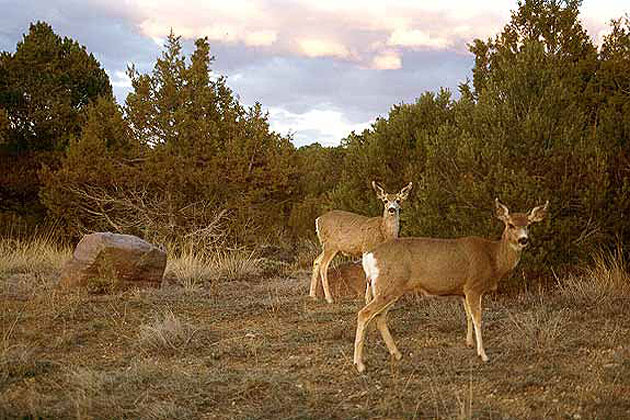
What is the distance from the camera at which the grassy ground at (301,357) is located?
563 cm

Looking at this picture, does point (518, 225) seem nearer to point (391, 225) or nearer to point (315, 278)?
point (391, 225)

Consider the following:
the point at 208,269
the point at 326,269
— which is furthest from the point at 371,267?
the point at 208,269

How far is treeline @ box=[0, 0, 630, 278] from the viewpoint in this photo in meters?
10.6

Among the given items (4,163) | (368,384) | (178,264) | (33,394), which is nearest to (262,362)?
(368,384)

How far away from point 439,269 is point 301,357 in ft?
5.49

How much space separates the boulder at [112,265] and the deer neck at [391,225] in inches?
147

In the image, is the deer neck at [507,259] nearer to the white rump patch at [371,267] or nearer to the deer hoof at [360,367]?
the white rump patch at [371,267]

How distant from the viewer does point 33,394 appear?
5.96 meters

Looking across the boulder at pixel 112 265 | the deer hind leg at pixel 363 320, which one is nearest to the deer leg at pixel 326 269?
the boulder at pixel 112 265

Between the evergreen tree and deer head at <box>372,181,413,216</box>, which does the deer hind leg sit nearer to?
deer head at <box>372,181,413,216</box>

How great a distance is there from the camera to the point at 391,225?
10.4 m

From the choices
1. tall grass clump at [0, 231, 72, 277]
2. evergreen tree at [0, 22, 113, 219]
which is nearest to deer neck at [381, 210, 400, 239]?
tall grass clump at [0, 231, 72, 277]

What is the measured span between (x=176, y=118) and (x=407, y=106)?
5.58 metres

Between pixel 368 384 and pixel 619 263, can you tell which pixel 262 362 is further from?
pixel 619 263
